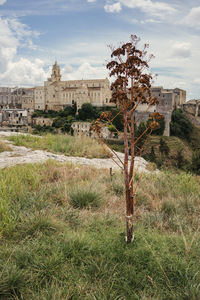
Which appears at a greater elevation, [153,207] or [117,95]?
[117,95]

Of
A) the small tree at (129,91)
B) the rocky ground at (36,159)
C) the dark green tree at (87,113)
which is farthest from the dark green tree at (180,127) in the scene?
the small tree at (129,91)

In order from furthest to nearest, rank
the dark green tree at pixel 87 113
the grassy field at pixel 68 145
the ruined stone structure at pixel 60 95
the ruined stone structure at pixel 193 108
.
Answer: the ruined stone structure at pixel 60 95 → the ruined stone structure at pixel 193 108 → the dark green tree at pixel 87 113 → the grassy field at pixel 68 145

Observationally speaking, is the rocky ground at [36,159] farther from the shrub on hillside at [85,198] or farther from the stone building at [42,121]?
the stone building at [42,121]

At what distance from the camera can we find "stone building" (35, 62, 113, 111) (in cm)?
5384

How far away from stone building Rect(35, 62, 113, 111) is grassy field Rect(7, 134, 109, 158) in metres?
46.2

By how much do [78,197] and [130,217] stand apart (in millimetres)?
1131

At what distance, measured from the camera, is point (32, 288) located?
1.44m

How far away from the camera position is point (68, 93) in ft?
188

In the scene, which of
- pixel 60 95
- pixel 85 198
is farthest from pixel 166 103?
pixel 85 198

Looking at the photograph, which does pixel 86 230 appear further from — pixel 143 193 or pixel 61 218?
pixel 143 193

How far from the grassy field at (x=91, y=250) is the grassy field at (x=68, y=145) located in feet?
11.7

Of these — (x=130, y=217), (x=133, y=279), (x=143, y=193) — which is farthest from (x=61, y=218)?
(x=143, y=193)

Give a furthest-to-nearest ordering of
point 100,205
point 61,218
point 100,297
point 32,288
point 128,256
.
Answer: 1. point 100,205
2. point 61,218
3. point 128,256
4. point 32,288
5. point 100,297

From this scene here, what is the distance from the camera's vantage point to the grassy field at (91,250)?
1427 millimetres
